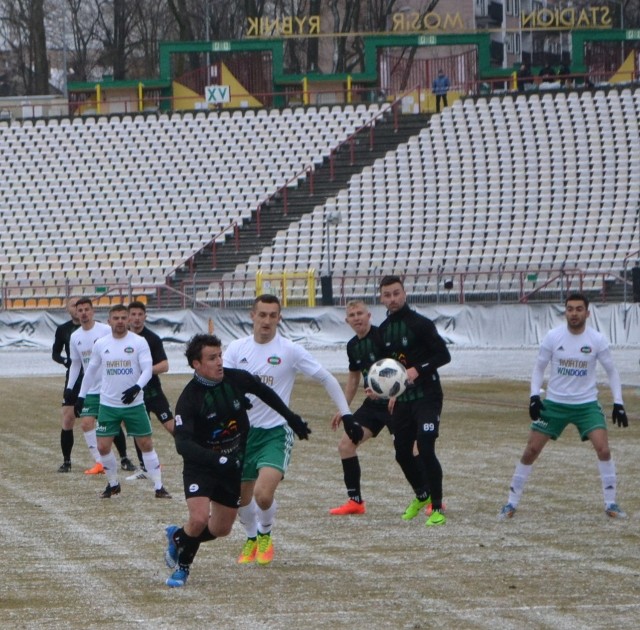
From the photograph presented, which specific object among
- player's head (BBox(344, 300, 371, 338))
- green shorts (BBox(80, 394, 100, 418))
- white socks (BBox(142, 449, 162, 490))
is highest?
player's head (BBox(344, 300, 371, 338))

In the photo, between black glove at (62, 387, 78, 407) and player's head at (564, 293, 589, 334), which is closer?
player's head at (564, 293, 589, 334)

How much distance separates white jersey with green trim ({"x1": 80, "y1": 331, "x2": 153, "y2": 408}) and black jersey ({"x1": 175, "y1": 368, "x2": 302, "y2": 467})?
4.83 meters

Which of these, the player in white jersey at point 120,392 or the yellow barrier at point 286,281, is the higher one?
the player in white jersey at point 120,392

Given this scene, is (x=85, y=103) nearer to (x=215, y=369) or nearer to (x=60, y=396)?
(x=60, y=396)

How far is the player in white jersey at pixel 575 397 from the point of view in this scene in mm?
11688

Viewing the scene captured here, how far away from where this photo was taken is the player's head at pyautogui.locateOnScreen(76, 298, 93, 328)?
15.6 m

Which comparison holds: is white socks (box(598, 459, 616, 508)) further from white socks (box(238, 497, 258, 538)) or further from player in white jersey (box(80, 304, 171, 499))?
player in white jersey (box(80, 304, 171, 499))

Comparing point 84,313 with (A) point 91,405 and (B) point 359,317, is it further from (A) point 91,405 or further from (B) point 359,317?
(B) point 359,317

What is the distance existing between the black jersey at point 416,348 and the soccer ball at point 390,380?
0.80 ft

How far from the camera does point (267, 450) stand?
9.78 metres

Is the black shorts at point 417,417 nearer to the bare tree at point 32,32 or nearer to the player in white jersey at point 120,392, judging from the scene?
the player in white jersey at point 120,392

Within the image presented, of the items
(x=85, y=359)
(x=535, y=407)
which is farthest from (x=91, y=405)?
(x=535, y=407)

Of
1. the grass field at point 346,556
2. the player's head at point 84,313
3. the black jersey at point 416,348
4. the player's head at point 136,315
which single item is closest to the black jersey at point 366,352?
the black jersey at point 416,348

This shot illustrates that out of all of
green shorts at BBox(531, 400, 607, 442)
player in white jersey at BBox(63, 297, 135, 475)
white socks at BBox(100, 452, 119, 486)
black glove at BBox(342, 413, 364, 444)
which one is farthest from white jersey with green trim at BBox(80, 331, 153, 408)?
black glove at BBox(342, 413, 364, 444)
